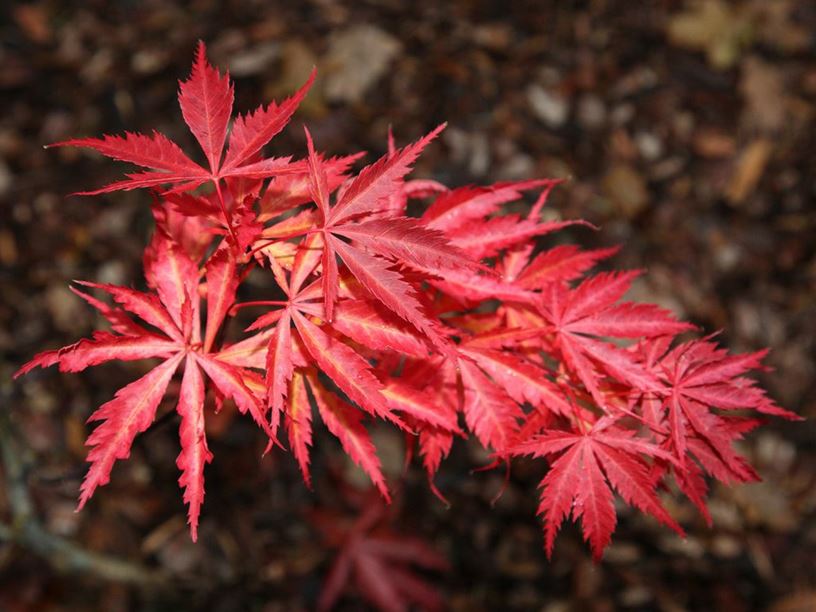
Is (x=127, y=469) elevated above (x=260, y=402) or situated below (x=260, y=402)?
below

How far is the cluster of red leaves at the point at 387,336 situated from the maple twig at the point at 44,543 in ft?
2.82

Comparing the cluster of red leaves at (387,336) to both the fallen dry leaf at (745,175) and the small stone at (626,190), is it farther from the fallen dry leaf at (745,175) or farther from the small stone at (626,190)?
the fallen dry leaf at (745,175)

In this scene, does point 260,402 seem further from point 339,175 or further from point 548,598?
point 548,598

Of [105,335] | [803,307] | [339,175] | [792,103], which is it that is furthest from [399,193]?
[792,103]

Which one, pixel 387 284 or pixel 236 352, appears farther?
pixel 236 352

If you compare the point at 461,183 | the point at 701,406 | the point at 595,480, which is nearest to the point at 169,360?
the point at 595,480

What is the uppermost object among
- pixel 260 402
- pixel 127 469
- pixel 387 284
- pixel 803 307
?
pixel 387 284

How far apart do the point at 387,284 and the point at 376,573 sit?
1.31 meters

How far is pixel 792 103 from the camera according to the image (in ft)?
7.36

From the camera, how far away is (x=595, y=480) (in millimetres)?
771

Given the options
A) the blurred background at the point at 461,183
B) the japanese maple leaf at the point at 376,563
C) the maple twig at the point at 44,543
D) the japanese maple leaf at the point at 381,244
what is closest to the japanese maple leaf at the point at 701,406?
the japanese maple leaf at the point at 381,244

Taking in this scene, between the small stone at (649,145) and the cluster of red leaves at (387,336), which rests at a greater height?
Result: the cluster of red leaves at (387,336)

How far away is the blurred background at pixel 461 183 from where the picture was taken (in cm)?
181

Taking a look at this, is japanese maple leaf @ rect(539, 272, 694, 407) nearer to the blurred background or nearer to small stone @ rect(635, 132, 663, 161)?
the blurred background
